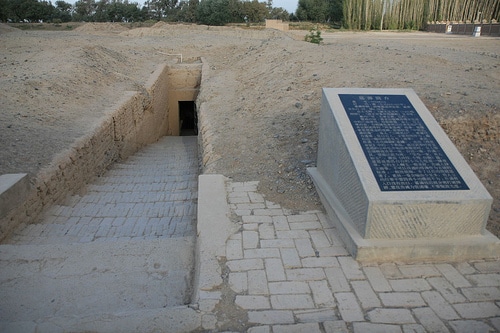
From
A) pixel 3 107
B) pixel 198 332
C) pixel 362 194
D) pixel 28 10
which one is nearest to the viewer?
pixel 198 332

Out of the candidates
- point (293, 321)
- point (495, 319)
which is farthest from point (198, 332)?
point (495, 319)

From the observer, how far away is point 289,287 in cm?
290

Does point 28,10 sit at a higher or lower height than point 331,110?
higher

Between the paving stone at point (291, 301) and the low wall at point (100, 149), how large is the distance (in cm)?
292

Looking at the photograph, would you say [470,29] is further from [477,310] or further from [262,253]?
[262,253]

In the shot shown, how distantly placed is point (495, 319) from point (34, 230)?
4414mm

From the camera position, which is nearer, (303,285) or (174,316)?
(174,316)

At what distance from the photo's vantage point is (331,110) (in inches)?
156

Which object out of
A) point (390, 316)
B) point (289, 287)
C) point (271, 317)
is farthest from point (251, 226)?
point (390, 316)

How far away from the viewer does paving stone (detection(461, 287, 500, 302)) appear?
9.23ft

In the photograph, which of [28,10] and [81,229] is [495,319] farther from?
[28,10]

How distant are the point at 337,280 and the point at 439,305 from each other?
732mm

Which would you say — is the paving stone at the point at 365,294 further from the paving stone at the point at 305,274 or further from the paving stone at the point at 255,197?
the paving stone at the point at 255,197

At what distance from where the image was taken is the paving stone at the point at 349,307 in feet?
8.59
